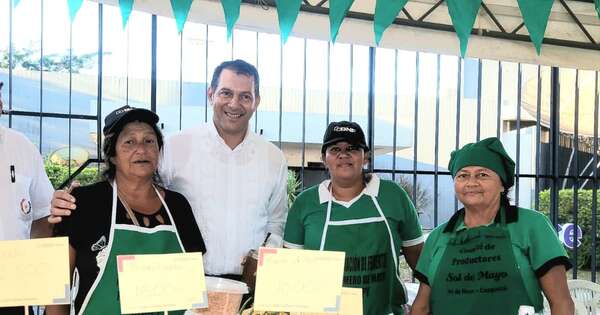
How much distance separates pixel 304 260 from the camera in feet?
3.68

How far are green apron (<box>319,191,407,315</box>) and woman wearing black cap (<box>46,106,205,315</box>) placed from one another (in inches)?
18.0

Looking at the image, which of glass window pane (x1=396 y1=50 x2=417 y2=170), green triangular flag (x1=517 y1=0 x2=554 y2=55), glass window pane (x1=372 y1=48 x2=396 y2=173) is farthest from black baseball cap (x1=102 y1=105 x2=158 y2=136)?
glass window pane (x1=396 y1=50 x2=417 y2=170)

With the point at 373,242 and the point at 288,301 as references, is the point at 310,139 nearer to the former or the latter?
the point at 373,242

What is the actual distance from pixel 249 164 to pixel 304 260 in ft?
2.48

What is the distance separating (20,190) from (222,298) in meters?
0.75

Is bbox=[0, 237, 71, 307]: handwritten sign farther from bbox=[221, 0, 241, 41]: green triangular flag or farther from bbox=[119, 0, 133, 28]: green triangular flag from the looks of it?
bbox=[221, 0, 241, 41]: green triangular flag

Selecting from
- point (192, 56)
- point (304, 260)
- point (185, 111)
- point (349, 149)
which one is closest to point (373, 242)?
point (349, 149)

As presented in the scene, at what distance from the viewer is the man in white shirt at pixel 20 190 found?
1.57 m

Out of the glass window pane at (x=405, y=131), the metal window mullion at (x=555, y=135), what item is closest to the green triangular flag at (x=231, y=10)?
the metal window mullion at (x=555, y=135)

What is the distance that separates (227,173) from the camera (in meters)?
1.80

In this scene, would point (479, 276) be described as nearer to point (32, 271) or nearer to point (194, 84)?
point (32, 271)

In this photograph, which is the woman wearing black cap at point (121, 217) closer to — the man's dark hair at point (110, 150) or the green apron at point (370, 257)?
the man's dark hair at point (110, 150)

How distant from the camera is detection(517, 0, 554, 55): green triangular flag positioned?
1503 mm

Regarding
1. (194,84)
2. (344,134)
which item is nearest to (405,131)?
(194,84)
